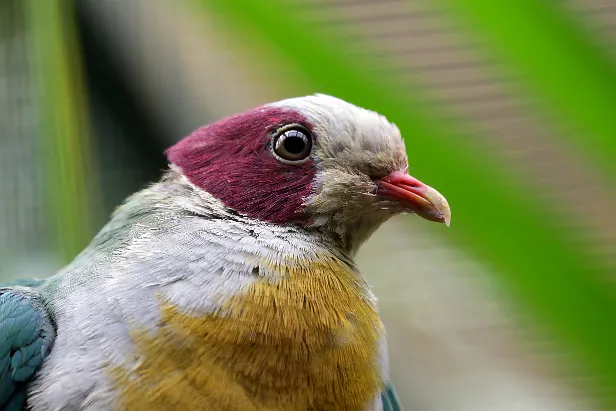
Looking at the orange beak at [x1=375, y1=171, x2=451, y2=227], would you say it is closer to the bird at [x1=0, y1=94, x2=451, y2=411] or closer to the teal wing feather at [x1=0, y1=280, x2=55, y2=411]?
the bird at [x1=0, y1=94, x2=451, y2=411]

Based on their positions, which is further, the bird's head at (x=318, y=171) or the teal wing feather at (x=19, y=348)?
the bird's head at (x=318, y=171)

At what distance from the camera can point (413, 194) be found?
3.73 ft

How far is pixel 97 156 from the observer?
1.63m

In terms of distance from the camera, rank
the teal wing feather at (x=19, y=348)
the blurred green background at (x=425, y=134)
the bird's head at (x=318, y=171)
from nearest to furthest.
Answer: the blurred green background at (x=425, y=134) → the teal wing feather at (x=19, y=348) → the bird's head at (x=318, y=171)

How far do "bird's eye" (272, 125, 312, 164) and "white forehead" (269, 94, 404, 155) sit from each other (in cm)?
2

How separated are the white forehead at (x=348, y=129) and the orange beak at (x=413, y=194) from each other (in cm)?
6

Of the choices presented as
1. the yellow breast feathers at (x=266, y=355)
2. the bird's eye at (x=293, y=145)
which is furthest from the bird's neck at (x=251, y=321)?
the bird's eye at (x=293, y=145)

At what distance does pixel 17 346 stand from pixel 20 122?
0.83 metres

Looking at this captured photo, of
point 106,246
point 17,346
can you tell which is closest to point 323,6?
point 106,246

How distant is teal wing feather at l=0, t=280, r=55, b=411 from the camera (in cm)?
101

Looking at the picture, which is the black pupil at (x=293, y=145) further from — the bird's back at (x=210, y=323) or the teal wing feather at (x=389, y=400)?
the teal wing feather at (x=389, y=400)

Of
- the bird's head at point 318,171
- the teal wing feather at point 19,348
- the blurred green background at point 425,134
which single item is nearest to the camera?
the blurred green background at point 425,134

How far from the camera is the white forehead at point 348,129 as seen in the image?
117cm

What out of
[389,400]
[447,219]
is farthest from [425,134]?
[389,400]
